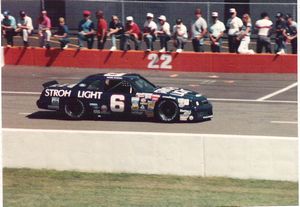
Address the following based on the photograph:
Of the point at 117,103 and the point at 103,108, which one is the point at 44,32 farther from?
the point at 117,103

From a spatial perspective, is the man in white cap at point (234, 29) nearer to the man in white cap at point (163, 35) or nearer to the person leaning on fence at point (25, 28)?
the man in white cap at point (163, 35)

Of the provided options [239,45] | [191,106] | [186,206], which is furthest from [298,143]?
[239,45]

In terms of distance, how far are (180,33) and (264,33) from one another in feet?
8.99

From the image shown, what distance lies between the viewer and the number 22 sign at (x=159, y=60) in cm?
2755

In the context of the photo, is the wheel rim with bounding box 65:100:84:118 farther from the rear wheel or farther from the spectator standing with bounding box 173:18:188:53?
the spectator standing with bounding box 173:18:188:53

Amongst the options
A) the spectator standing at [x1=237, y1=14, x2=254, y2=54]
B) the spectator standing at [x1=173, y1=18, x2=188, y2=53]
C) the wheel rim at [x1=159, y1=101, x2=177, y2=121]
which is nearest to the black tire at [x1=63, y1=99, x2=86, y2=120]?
the wheel rim at [x1=159, y1=101, x2=177, y2=121]

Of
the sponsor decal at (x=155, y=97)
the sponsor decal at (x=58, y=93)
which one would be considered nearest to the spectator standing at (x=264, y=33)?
the sponsor decal at (x=155, y=97)

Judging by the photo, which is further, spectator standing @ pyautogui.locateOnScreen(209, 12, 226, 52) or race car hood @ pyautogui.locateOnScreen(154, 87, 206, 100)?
spectator standing @ pyautogui.locateOnScreen(209, 12, 226, 52)

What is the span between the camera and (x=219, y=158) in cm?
1330

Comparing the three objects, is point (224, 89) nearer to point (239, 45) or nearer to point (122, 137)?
point (239, 45)

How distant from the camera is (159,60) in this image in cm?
2764

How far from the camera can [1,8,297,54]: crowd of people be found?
88.4 ft

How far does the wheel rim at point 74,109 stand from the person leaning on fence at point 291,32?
949 centimetres

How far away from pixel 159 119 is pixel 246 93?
4968mm
